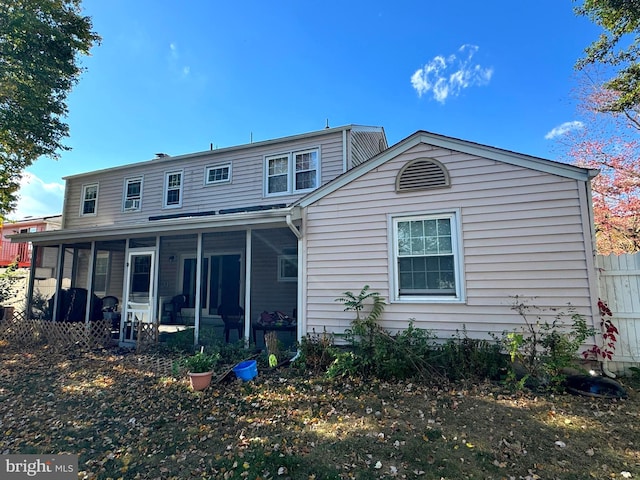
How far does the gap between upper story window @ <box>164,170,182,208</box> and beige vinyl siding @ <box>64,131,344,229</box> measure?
180mm

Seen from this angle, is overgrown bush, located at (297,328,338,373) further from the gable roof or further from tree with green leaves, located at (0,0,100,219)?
tree with green leaves, located at (0,0,100,219)

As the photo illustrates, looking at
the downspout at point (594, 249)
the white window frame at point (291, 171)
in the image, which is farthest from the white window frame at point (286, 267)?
the downspout at point (594, 249)

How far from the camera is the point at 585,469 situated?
9.39 ft

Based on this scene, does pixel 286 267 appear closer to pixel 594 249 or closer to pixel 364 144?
pixel 364 144

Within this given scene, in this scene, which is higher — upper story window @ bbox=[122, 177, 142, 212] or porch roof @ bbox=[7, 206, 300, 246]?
upper story window @ bbox=[122, 177, 142, 212]

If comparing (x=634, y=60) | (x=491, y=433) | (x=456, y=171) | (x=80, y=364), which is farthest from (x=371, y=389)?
(x=634, y=60)

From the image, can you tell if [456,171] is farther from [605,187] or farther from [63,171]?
[63,171]

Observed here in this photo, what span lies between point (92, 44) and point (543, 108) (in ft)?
58.4

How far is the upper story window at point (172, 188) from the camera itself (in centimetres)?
1194

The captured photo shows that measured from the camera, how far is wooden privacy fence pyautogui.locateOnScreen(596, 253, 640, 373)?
5055mm

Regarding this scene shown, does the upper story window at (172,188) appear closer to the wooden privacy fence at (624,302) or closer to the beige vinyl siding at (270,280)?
the beige vinyl siding at (270,280)

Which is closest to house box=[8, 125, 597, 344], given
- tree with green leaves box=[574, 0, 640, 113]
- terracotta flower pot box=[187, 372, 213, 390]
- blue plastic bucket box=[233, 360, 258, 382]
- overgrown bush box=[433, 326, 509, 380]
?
overgrown bush box=[433, 326, 509, 380]

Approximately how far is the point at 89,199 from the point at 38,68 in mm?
4866

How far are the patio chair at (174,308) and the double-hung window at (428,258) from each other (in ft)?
29.3
